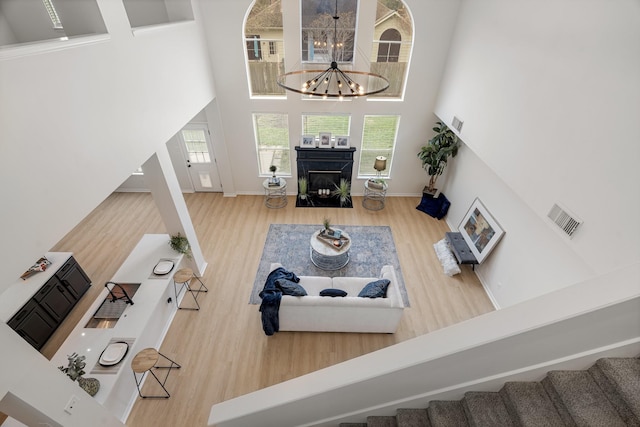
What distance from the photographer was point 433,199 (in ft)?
24.4

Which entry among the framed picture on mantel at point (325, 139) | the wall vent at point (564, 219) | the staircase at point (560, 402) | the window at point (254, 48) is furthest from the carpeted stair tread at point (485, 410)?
the window at point (254, 48)

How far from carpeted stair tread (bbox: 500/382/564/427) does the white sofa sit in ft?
7.91

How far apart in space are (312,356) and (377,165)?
446cm

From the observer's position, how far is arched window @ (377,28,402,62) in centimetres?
600

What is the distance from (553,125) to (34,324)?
7.37 m

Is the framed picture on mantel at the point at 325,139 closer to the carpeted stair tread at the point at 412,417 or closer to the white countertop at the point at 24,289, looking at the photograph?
the white countertop at the point at 24,289

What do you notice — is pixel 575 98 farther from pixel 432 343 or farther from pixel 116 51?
pixel 116 51

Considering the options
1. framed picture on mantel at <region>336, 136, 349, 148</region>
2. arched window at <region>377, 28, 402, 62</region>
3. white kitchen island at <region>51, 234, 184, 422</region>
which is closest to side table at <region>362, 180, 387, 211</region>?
framed picture on mantel at <region>336, 136, 349, 148</region>

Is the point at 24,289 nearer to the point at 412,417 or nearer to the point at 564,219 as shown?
the point at 412,417

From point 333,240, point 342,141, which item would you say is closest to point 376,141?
point 342,141

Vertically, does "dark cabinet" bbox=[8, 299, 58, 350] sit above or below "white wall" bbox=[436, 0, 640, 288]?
below

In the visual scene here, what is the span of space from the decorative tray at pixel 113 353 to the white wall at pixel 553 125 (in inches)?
208

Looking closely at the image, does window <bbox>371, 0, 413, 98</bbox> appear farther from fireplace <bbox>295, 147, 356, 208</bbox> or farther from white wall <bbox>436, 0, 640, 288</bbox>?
fireplace <bbox>295, 147, 356, 208</bbox>

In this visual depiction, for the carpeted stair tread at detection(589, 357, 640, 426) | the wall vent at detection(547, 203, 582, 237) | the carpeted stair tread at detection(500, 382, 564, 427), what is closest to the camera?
the carpeted stair tread at detection(589, 357, 640, 426)
